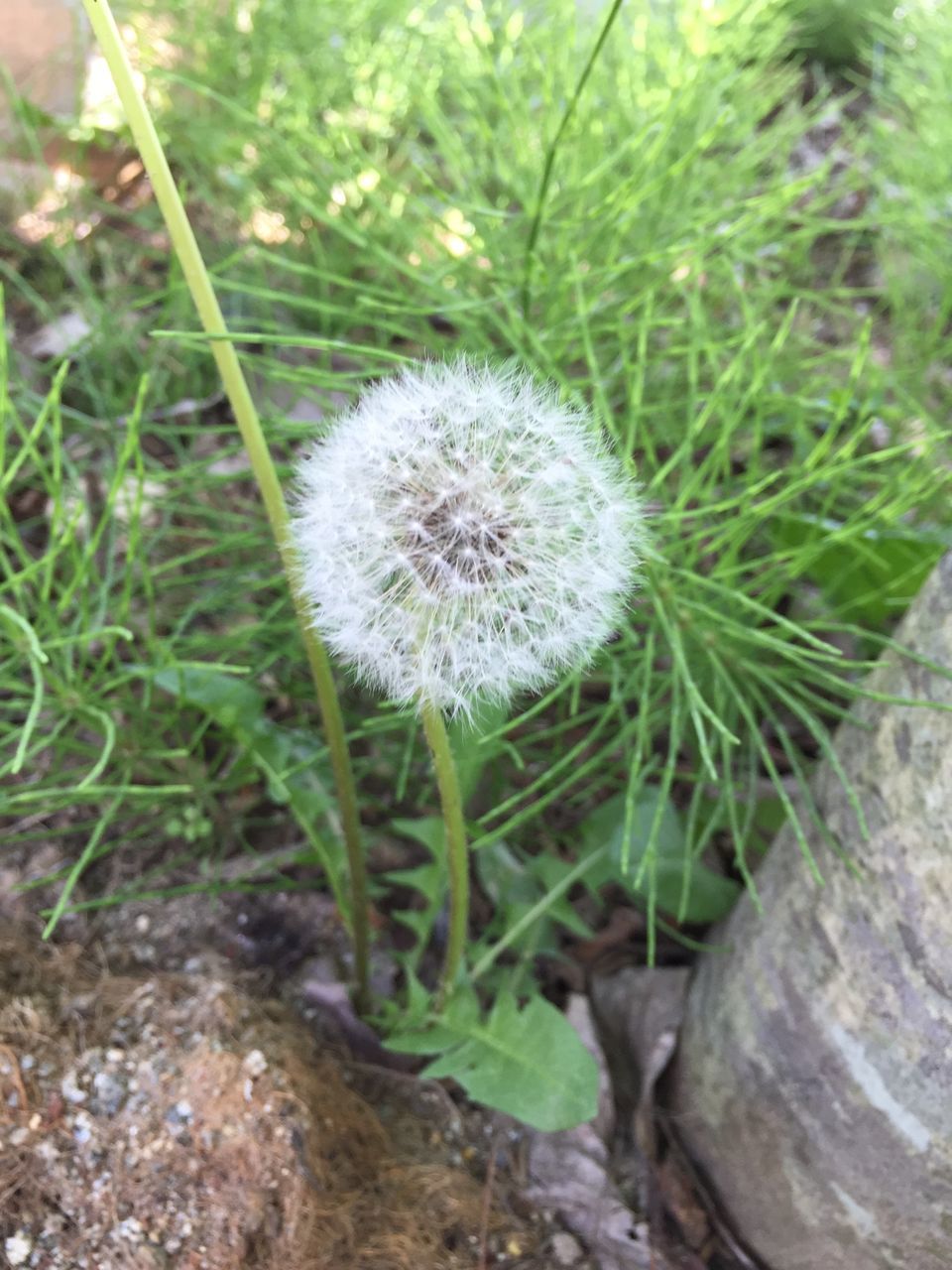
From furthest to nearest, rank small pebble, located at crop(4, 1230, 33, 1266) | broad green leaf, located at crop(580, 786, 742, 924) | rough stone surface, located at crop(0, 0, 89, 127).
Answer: rough stone surface, located at crop(0, 0, 89, 127)
broad green leaf, located at crop(580, 786, 742, 924)
small pebble, located at crop(4, 1230, 33, 1266)

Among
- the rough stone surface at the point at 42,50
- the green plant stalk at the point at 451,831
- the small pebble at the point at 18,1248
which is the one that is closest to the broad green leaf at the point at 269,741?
the green plant stalk at the point at 451,831

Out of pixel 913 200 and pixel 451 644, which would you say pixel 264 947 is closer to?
pixel 451 644

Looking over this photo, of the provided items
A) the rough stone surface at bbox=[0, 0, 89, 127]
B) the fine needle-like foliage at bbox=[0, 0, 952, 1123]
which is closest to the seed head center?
the fine needle-like foliage at bbox=[0, 0, 952, 1123]

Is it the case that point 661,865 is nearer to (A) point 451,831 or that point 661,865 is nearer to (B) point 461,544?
(A) point 451,831

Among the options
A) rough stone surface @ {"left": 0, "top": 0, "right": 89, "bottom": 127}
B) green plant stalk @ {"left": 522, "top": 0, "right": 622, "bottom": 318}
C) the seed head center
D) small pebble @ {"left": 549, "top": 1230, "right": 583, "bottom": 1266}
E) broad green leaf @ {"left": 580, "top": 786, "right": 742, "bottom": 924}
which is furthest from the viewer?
rough stone surface @ {"left": 0, "top": 0, "right": 89, "bottom": 127}

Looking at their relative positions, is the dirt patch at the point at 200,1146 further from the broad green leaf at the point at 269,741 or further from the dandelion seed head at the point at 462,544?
the dandelion seed head at the point at 462,544

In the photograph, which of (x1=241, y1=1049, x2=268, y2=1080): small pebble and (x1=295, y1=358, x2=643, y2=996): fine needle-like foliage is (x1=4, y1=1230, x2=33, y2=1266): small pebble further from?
(x1=295, y1=358, x2=643, y2=996): fine needle-like foliage

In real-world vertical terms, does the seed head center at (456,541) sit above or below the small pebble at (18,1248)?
above
